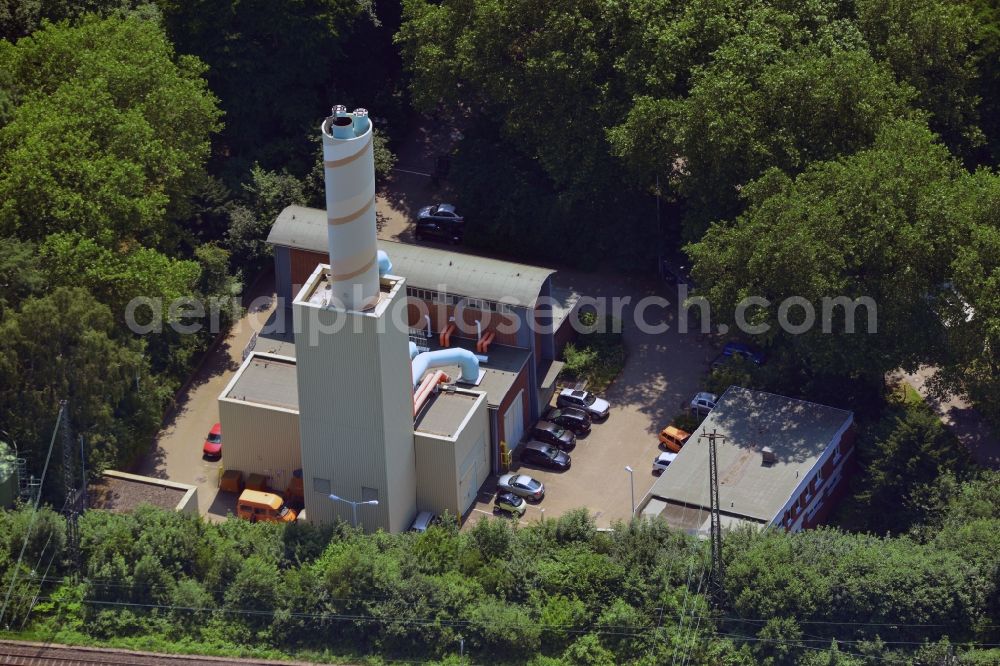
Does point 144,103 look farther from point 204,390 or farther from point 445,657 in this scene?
point 445,657

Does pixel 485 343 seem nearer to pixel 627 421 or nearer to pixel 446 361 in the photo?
pixel 446 361

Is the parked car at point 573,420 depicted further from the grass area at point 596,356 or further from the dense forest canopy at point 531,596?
the dense forest canopy at point 531,596

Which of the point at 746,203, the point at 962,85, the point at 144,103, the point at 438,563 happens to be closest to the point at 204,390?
the point at 144,103

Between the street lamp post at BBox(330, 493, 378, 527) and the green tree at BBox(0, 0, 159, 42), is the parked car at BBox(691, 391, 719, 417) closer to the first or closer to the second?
the street lamp post at BBox(330, 493, 378, 527)

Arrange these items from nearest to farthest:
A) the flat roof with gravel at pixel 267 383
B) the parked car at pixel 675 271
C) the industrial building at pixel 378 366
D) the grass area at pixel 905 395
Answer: the industrial building at pixel 378 366 → the flat roof with gravel at pixel 267 383 → the grass area at pixel 905 395 → the parked car at pixel 675 271

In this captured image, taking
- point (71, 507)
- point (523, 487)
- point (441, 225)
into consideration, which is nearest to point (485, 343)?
point (523, 487)

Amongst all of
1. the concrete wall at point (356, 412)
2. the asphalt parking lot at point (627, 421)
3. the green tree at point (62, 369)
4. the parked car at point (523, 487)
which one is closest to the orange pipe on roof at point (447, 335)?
the asphalt parking lot at point (627, 421)
